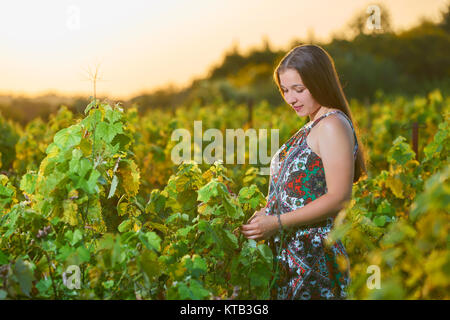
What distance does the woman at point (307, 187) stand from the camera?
194 cm

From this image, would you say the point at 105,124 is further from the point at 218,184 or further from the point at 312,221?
the point at 312,221

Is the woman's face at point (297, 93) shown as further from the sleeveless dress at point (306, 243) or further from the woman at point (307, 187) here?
the sleeveless dress at point (306, 243)

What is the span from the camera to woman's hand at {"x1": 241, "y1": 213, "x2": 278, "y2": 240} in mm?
1966

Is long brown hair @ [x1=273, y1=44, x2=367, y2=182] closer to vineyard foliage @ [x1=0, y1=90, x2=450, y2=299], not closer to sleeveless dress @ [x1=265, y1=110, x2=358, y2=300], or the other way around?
sleeveless dress @ [x1=265, y1=110, x2=358, y2=300]

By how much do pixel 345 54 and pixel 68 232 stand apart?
33724 mm

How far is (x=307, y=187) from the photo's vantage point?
2.04 metres

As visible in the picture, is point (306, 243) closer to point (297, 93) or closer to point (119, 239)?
point (297, 93)

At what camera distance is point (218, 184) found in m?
2.04

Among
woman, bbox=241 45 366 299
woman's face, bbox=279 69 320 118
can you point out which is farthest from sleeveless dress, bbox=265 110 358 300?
woman's face, bbox=279 69 320 118

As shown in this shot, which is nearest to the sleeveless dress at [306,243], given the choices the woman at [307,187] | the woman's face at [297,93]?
the woman at [307,187]

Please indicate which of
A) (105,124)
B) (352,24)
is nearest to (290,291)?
(105,124)

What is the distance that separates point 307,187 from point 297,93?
Result: 0.40 m

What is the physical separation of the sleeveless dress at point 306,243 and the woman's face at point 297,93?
4.0 inches

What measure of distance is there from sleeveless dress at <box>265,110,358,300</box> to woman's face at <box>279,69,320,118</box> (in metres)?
0.10
